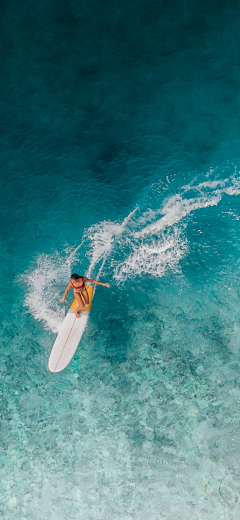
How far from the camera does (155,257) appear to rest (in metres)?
7.50

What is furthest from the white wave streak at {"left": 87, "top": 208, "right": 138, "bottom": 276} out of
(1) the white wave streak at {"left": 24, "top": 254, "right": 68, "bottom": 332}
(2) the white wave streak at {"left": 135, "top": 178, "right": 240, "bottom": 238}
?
(1) the white wave streak at {"left": 24, "top": 254, "right": 68, "bottom": 332}

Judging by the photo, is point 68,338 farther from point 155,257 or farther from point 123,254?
point 155,257

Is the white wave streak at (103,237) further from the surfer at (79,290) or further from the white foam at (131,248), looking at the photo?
the surfer at (79,290)

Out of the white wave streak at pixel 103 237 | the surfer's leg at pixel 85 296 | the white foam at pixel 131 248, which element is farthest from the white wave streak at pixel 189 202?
the surfer's leg at pixel 85 296

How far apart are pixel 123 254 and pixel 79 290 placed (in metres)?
1.83

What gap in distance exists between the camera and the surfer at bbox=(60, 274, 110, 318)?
582 cm

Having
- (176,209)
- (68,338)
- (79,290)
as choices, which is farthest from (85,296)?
(176,209)

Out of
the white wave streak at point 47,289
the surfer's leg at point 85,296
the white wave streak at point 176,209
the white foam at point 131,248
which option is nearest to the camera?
the surfer's leg at point 85,296

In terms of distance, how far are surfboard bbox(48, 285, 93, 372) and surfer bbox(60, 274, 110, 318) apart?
6.3 inches

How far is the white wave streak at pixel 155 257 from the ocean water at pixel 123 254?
0.15 ft

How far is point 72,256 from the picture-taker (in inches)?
295

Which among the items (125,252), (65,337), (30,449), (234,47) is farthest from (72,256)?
(234,47)

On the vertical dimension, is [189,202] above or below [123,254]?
above

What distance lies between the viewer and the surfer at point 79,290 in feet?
19.1
